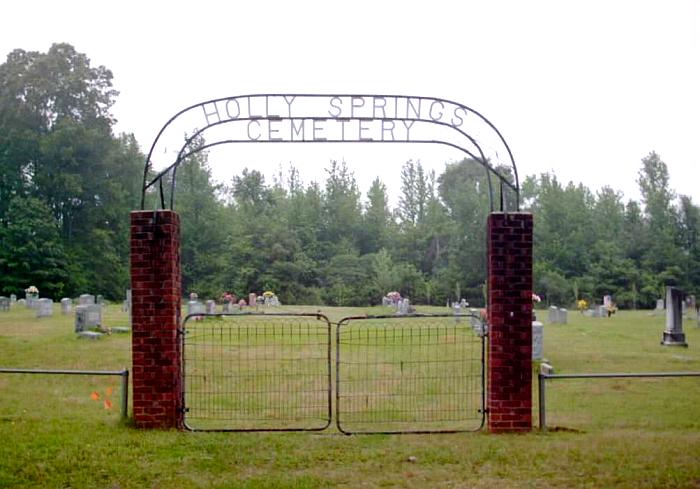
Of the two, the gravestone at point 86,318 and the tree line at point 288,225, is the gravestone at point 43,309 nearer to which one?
the gravestone at point 86,318

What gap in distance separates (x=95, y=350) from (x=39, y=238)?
33.3 meters

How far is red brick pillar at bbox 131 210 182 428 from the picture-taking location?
806cm

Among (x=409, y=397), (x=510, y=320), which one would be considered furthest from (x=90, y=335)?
(x=510, y=320)

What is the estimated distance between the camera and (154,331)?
807 cm

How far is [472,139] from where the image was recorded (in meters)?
8.73

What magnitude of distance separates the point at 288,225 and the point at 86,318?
37.4 metres

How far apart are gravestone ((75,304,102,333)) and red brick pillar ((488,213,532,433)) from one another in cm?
1509

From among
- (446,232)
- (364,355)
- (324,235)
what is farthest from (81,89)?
(364,355)

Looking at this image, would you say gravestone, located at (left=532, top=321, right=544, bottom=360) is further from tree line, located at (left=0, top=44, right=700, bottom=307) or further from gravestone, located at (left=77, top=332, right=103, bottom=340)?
tree line, located at (left=0, top=44, right=700, bottom=307)

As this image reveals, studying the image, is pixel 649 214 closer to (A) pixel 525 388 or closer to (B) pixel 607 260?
(B) pixel 607 260

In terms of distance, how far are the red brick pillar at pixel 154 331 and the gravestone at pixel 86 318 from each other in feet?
43.1

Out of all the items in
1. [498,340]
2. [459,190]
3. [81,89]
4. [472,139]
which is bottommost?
[498,340]

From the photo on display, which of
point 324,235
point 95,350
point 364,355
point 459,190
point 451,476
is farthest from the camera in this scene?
point 459,190

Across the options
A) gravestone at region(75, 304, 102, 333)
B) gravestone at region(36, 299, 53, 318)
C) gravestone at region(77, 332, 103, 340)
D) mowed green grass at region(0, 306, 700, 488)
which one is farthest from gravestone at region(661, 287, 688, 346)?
gravestone at region(36, 299, 53, 318)
